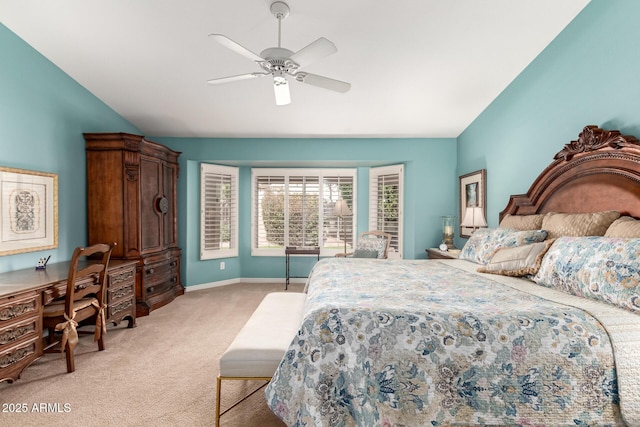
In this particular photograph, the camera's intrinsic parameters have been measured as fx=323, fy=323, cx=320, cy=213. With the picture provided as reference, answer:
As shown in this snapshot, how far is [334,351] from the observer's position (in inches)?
60.0

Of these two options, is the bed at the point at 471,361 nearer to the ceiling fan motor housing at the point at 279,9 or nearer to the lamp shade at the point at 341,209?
the ceiling fan motor housing at the point at 279,9

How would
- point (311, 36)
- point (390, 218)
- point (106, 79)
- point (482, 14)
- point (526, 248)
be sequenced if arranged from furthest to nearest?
point (390, 218) < point (106, 79) < point (311, 36) < point (482, 14) < point (526, 248)

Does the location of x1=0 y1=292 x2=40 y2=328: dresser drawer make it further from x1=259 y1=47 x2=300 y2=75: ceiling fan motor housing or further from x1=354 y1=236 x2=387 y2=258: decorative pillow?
x1=354 y1=236 x2=387 y2=258: decorative pillow

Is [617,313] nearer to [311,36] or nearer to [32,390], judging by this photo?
[311,36]

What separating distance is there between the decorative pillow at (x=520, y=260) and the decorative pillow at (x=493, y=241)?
23 cm

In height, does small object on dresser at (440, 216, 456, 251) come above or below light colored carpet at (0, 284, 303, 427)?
above

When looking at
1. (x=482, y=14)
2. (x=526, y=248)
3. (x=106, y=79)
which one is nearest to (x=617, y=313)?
(x=526, y=248)

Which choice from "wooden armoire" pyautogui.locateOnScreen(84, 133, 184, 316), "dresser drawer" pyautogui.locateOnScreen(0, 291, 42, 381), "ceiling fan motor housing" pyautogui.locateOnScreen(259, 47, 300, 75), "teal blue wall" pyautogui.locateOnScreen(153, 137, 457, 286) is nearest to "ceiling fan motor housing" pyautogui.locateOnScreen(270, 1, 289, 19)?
"ceiling fan motor housing" pyautogui.locateOnScreen(259, 47, 300, 75)

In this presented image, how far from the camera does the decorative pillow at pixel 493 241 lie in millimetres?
2742

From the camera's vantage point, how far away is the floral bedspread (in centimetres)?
145

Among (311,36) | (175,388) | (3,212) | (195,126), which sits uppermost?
(311,36)

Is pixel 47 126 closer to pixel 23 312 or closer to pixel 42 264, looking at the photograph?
pixel 42 264

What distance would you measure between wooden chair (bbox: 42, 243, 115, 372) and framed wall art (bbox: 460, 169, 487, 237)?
14.2 feet

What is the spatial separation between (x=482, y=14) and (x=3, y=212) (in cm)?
452
